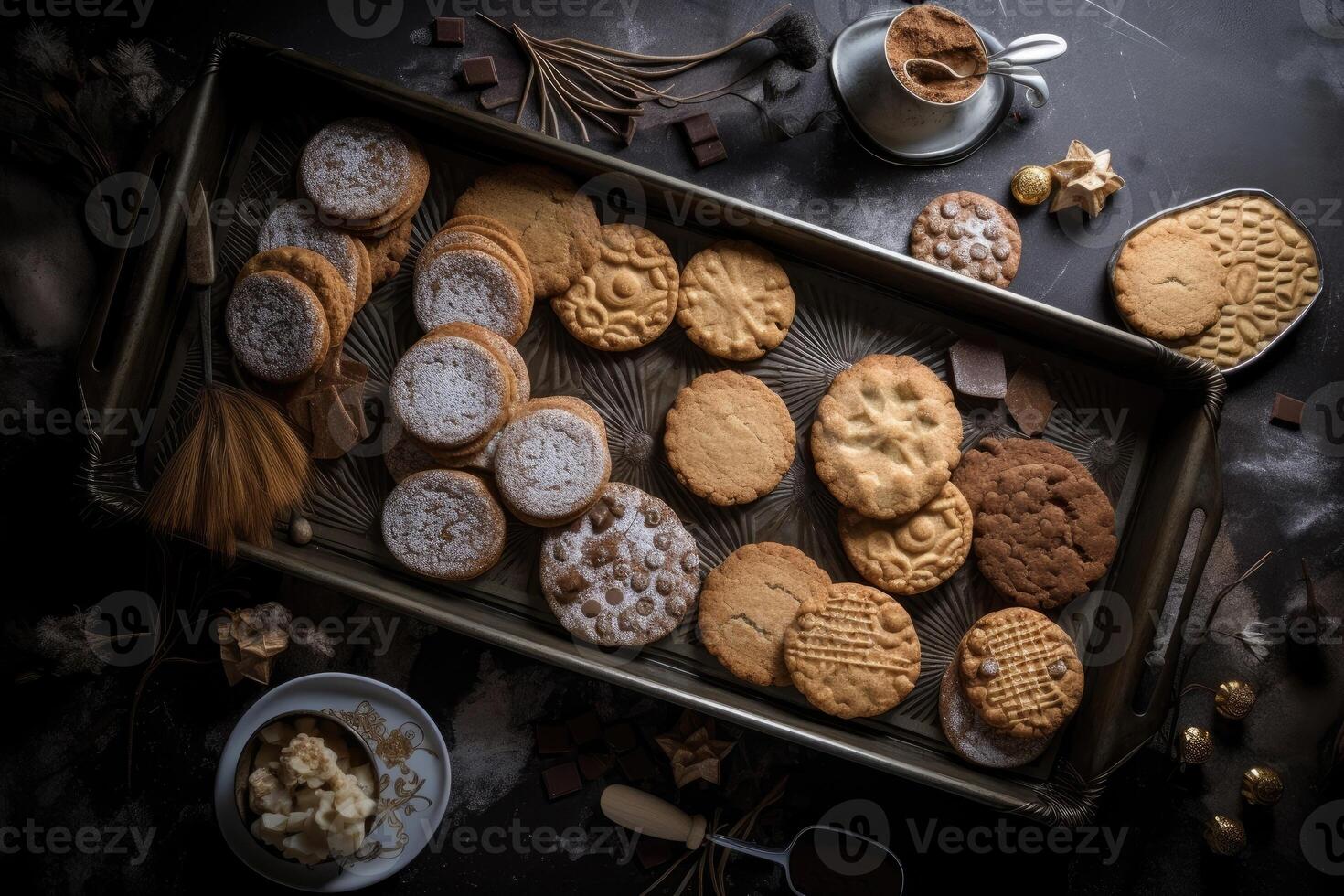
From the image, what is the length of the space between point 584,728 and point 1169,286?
8.02 ft

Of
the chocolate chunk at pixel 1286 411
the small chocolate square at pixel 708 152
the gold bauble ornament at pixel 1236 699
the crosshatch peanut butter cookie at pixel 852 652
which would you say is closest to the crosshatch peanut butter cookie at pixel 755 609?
the crosshatch peanut butter cookie at pixel 852 652

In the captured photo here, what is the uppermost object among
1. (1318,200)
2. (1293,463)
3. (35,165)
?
(1318,200)

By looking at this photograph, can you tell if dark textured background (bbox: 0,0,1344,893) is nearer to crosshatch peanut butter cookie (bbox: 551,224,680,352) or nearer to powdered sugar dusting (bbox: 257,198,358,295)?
crosshatch peanut butter cookie (bbox: 551,224,680,352)

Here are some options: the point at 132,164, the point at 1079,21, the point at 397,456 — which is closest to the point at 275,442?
the point at 397,456

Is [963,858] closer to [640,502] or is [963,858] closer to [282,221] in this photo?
[640,502]

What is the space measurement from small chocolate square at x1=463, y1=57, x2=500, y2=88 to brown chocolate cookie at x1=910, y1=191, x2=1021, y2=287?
1.52m

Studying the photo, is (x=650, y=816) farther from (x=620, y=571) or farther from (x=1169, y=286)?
(x=1169, y=286)

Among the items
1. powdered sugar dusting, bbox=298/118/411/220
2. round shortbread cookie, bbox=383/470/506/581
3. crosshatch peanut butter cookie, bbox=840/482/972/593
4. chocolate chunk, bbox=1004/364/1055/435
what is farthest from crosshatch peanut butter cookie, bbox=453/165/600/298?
chocolate chunk, bbox=1004/364/1055/435

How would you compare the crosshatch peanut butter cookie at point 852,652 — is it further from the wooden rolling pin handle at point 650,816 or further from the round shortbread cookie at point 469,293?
the round shortbread cookie at point 469,293

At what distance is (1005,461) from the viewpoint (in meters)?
2.59

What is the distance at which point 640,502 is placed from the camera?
8.25 feet

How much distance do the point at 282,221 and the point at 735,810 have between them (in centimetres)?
236

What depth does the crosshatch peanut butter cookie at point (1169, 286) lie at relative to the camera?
8.89ft

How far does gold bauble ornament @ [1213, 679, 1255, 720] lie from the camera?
2.65 metres
